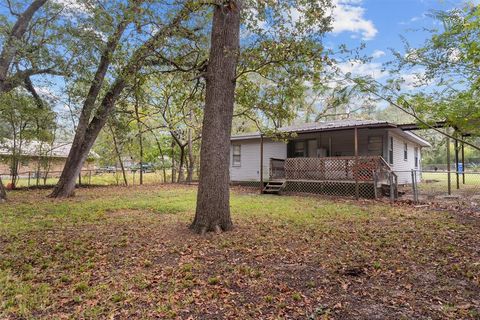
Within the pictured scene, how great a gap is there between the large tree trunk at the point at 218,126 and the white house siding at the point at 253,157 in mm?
10879

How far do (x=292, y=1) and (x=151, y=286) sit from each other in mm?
6249

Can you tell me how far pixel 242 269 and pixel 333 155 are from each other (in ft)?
41.6

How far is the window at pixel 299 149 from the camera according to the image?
15992 millimetres

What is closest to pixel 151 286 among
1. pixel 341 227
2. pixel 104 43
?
pixel 341 227

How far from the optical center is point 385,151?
543 inches

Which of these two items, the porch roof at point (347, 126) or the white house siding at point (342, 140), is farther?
the white house siding at point (342, 140)

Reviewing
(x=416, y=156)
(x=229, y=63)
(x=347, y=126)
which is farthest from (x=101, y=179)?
(x=416, y=156)

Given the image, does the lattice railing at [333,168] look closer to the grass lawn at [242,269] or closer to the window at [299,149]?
the window at [299,149]

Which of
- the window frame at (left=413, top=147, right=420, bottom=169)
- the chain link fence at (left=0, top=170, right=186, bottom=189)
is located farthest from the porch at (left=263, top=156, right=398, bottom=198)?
the chain link fence at (left=0, top=170, right=186, bottom=189)

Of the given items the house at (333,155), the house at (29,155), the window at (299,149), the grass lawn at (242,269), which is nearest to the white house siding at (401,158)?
the house at (333,155)

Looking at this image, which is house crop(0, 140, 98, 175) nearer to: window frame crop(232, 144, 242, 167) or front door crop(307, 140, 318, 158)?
window frame crop(232, 144, 242, 167)

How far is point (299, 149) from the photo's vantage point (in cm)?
1617

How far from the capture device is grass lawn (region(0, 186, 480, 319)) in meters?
2.94

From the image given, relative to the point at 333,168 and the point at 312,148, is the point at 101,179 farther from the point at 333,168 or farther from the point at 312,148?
the point at 333,168
